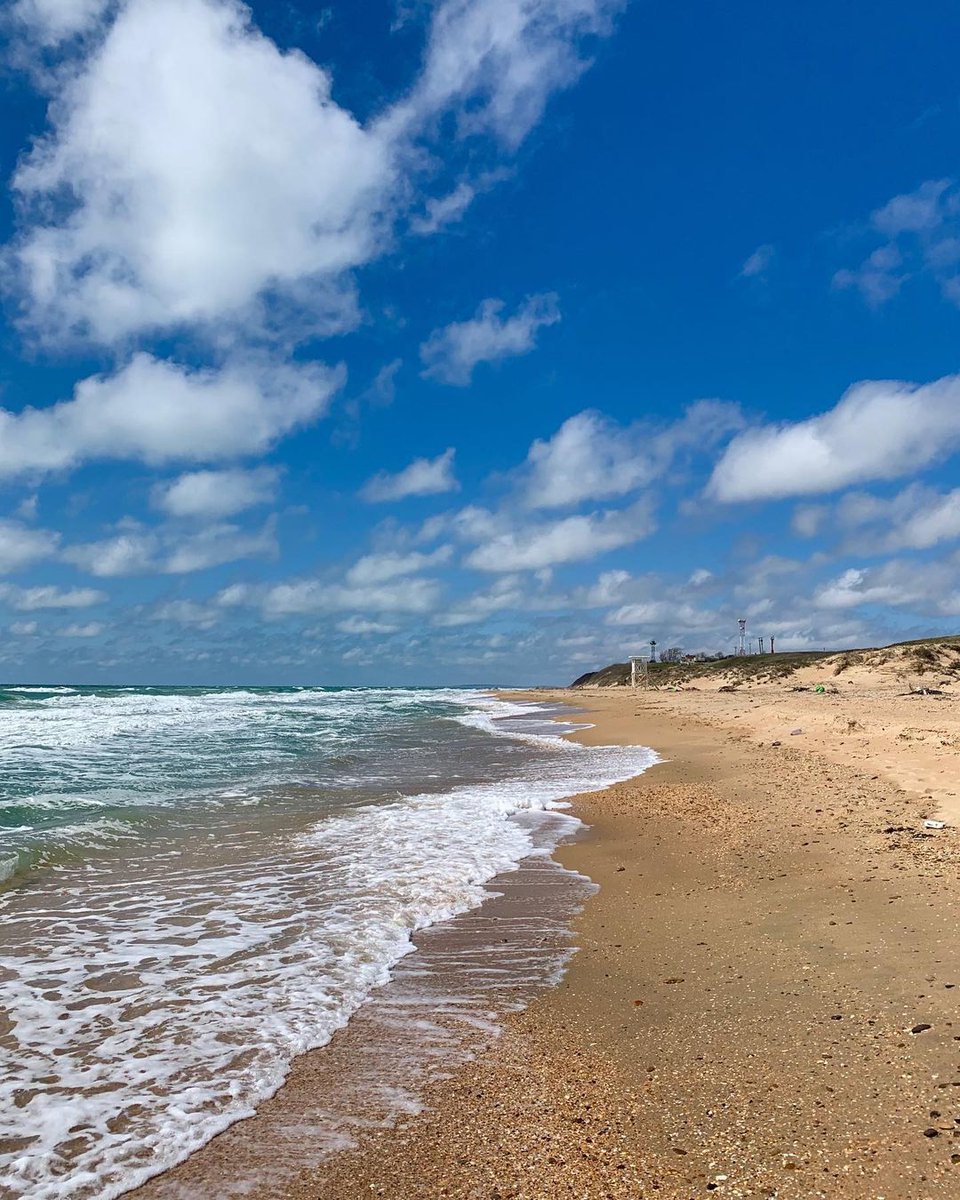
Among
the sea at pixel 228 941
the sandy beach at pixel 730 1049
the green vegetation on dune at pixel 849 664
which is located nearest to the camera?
the sandy beach at pixel 730 1049

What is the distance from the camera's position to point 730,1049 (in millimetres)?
4488

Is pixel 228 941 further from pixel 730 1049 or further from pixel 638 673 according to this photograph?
pixel 638 673

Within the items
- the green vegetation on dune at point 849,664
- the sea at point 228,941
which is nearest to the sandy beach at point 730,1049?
the sea at point 228,941

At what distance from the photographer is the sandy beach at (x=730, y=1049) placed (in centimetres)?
339

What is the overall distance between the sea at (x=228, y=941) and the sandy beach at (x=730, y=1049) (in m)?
0.45

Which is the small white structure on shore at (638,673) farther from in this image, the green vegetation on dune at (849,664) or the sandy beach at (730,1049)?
the sandy beach at (730,1049)

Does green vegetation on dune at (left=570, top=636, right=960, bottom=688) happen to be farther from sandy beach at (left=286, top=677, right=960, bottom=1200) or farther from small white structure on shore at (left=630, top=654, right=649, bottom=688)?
sandy beach at (left=286, top=677, right=960, bottom=1200)

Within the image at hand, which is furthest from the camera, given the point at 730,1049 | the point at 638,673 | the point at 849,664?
the point at 638,673

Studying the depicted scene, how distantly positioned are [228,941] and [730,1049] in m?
4.50

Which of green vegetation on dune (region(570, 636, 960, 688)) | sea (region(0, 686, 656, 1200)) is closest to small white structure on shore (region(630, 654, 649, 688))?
green vegetation on dune (region(570, 636, 960, 688))

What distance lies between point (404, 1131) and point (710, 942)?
346cm

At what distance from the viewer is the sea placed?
4227mm

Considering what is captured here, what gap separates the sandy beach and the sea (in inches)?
17.6

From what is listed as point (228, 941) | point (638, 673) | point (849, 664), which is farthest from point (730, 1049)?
point (638, 673)
